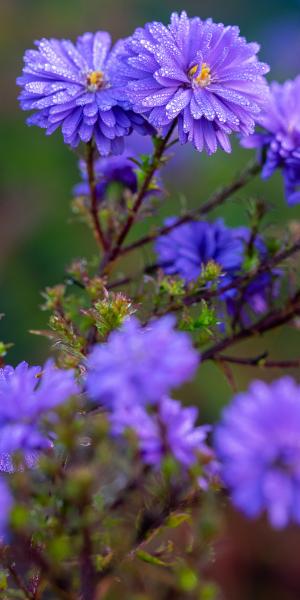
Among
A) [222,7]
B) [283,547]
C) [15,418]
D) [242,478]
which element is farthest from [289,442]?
[222,7]

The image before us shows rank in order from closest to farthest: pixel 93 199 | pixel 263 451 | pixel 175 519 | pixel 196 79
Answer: pixel 263 451 → pixel 175 519 → pixel 196 79 → pixel 93 199

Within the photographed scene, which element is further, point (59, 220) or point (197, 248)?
point (59, 220)

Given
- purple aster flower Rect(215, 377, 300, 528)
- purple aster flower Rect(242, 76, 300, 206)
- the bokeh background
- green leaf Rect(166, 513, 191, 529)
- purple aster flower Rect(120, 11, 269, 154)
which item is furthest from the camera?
the bokeh background

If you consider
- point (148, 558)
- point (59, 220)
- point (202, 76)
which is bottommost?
point (59, 220)

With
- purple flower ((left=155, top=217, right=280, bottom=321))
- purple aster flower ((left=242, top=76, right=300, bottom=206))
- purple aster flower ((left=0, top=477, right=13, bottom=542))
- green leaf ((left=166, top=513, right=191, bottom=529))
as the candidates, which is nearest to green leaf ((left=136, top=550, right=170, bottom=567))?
green leaf ((left=166, top=513, right=191, bottom=529))

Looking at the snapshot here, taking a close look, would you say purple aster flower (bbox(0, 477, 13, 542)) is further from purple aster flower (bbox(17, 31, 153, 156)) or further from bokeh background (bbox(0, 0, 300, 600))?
bokeh background (bbox(0, 0, 300, 600))

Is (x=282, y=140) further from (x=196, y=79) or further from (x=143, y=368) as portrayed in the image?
(x=143, y=368)

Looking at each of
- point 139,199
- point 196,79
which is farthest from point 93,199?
point 196,79
